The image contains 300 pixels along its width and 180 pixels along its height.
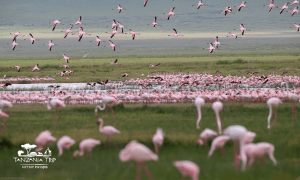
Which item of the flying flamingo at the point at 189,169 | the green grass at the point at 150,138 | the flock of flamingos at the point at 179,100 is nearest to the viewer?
the flying flamingo at the point at 189,169

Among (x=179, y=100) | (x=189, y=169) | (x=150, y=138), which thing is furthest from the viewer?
(x=179, y=100)

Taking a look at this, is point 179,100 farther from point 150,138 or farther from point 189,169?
point 189,169

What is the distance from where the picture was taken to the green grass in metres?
8.41

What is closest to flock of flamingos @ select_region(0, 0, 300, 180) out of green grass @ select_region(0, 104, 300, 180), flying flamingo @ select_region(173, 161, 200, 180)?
flying flamingo @ select_region(173, 161, 200, 180)

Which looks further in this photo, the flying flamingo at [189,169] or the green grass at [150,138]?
the green grass at [150,138]

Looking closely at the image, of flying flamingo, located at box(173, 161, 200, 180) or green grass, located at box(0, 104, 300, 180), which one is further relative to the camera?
green grass, located at box(0, 104, 300, 180)

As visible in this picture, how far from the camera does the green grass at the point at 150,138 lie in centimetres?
841

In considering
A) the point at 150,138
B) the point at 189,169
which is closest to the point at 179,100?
the point at 150,138

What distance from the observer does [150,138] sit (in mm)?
11867

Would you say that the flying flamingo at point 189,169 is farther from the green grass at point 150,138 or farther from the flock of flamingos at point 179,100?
the green grass at point 150,138

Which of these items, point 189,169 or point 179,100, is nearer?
point 189,169

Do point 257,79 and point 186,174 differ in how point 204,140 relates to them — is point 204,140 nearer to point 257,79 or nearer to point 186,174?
point 186,174

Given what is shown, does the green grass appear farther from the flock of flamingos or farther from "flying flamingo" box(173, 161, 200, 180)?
"flying flamingo" box(173, 161, 200, 180)

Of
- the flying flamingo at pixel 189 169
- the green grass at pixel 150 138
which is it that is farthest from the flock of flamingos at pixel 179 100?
the green grass at pixel 150 138
